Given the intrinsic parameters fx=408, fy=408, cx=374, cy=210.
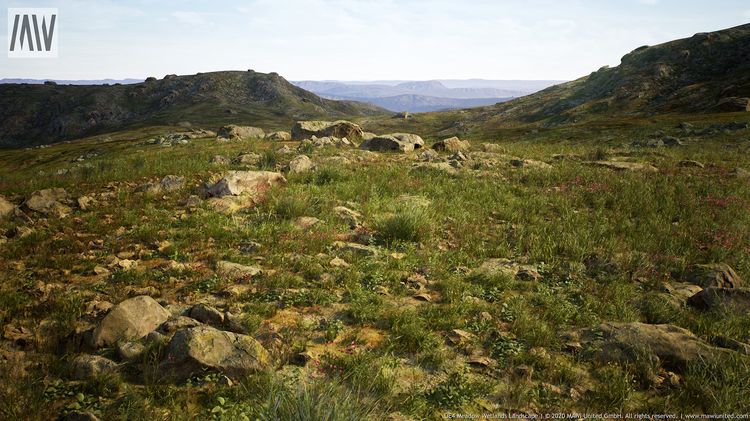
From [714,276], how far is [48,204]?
48.6 ft

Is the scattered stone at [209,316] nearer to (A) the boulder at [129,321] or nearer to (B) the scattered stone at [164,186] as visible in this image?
(A) the boulder at [129,321]

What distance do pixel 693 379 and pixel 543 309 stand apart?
6.62 ft

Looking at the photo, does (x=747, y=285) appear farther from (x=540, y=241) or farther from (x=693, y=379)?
(x=693, y=379)

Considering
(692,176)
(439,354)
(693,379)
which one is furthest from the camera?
(692,176)

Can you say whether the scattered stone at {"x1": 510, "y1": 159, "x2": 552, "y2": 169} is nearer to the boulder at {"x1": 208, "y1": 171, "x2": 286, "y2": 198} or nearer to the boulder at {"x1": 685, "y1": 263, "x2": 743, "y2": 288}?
the boulder at {"x1": 685, "y1": 263, "x2": 743, "y2": 288}

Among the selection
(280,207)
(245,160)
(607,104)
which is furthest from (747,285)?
(607,104)

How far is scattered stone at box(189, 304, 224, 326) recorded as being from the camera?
5.38m

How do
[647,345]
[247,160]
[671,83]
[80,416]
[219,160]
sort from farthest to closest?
[671,83] < [219,160] < [247,160] < [647,345] < [80,416]

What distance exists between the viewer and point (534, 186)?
566 inches

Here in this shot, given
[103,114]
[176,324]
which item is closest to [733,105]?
[176,324]

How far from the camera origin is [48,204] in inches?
417

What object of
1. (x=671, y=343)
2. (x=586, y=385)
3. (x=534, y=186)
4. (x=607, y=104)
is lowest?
(x=586, y=385)

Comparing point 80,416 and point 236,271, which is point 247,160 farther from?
point 80,416

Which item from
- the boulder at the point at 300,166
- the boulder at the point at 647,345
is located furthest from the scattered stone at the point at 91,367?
the boulder at the point at 300,166
